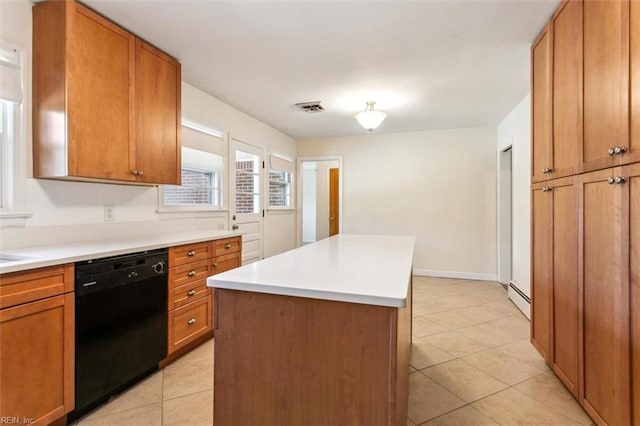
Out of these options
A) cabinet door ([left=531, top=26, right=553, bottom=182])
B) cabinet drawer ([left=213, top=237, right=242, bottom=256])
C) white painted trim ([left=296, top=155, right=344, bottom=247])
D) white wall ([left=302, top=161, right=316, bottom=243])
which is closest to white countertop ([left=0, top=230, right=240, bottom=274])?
cabinet drawer ([left=213, top=237, right=242, bottom=256])

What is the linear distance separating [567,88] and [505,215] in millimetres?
3175

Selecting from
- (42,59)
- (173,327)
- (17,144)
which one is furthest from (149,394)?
(42,59)

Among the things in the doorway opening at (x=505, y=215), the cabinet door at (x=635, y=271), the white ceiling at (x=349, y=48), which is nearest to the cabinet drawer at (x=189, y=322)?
the white ceiling at (x=349, y=48)

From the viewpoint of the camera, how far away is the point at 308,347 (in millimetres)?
1120

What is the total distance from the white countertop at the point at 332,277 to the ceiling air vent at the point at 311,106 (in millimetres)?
2576

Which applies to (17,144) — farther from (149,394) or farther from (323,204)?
(323,204)

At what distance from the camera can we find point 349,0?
6.37 feet

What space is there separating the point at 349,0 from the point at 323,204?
5789 millimetres

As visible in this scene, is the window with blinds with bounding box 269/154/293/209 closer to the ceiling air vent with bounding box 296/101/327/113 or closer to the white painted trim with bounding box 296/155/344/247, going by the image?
the white painted trim with bounding box 296/155/344/247

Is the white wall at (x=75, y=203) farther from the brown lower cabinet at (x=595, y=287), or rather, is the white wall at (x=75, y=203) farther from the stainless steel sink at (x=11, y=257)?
the brown lower cabinet at (x=595, y=287)

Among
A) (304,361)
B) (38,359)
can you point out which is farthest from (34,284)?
(304,361)

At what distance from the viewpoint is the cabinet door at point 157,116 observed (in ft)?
7.80

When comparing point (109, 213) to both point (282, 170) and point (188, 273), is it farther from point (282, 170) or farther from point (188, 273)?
point (282, 170)

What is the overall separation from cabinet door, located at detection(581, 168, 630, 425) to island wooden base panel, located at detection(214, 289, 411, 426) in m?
1.13
